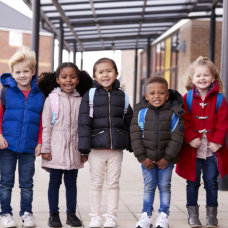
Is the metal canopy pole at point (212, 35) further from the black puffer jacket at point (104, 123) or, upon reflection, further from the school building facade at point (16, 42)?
the school building facade at point (16, 42)

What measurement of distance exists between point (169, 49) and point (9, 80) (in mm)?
16092

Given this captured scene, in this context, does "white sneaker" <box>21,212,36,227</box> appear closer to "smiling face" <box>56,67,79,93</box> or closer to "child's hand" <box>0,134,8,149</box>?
"child's hand" <box>0,134,8,149</box>

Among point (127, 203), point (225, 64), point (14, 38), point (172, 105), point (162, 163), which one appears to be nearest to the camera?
point (162, 163)

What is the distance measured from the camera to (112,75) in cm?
440

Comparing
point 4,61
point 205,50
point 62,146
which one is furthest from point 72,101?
point 4,61

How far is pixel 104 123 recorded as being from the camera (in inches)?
169

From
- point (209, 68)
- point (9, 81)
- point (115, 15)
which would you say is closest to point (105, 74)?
point (9, 81)

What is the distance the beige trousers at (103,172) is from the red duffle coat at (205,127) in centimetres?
65

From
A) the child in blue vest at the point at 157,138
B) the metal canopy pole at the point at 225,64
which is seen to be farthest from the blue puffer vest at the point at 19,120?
the metal canopy pole at the point at 225,64

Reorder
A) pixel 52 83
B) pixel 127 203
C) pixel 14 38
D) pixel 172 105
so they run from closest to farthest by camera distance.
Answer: pixel 172 105 < pixel 52 83 < pixel 127 203 < pixel 14 38

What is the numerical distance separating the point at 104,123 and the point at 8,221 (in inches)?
50.5

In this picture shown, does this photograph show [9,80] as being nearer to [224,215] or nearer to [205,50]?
[224,215]

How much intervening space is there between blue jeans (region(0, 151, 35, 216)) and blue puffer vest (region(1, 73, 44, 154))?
10 centimetres

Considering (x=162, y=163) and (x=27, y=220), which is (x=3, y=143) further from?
(x=162, y=163)
